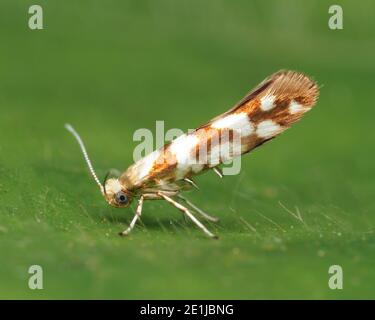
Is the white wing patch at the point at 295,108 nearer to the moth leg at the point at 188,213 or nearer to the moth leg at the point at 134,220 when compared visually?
the moth leg at the point at 188,213

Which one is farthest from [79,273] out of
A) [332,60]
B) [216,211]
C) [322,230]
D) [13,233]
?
[332,60]

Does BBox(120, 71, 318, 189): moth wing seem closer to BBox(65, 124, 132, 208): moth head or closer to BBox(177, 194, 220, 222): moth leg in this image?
BBox(65, 124, 132, 208): moth head

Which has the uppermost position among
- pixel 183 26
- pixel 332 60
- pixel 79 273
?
pixel 183 26

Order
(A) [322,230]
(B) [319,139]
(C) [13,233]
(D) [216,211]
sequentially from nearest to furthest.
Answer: (C) [13,233] → (A) [322,230] → (D) [216,211] → (B) [319,139]

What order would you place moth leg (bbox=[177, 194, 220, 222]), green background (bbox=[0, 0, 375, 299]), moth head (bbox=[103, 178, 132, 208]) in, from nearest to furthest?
1. green background (bbox=[0, 0, 375, 299])
2. moth leg (bbox=[177, 194, 220, 222])
3. moth head (bbox=[103, 178, 132, 208])

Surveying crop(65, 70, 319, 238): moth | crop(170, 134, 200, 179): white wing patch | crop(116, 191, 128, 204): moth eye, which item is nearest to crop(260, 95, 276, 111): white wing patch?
crop(65, 70, 319, 238): moth

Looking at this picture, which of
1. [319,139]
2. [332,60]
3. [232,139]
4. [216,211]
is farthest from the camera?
[332,60]

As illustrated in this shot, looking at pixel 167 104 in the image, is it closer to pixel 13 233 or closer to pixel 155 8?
pixel 155 8
